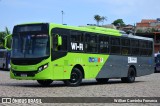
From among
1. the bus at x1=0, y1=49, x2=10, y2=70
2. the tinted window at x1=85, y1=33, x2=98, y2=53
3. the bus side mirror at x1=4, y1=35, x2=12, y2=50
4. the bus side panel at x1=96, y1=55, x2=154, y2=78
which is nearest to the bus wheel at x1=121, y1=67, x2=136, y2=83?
the bus side panel at x1=96, y1=55, x2=154, y2=78

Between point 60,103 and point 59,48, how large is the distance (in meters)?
7.86

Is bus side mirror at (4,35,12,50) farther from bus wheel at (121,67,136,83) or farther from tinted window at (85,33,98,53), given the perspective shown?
bus wheel at (121,67,136,83)

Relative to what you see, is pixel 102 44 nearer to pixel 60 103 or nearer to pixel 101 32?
pixel 101 32

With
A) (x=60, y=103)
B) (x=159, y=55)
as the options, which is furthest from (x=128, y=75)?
(x=159, y=55)

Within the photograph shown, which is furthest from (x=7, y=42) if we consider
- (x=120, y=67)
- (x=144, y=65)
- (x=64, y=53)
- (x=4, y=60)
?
(x=4, y=60)

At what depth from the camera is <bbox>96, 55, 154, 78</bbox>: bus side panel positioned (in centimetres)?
2436

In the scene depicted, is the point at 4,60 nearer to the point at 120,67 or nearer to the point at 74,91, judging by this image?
the point at 120,67

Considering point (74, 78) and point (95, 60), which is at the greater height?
point (95, 60)

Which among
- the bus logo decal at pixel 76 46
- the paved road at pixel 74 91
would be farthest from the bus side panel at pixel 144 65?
the paved road at pixel 74 91

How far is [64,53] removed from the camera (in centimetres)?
2048

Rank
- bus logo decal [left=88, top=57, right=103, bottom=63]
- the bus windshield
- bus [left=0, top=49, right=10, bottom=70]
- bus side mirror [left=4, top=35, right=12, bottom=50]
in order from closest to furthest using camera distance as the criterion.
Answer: the bus windshield → bus side mirror [left=4, top=35, right=12, bottom=50] → bus logo decal [left=88, top=57, right=103, bottom=63] → bus [left=0, top=49, right=10, bottom=70]

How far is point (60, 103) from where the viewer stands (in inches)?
494

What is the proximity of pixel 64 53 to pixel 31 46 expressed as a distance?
168 centimetres

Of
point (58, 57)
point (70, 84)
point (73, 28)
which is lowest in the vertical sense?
point (70, 84)
